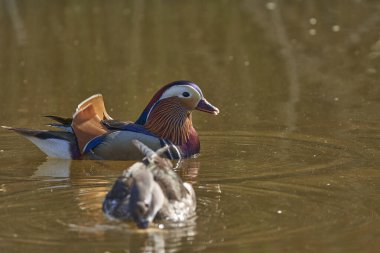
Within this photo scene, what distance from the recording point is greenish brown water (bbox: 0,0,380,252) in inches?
288

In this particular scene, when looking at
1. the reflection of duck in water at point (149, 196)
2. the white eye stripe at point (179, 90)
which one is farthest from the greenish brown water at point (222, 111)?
the white eye stripe at point (179, 90)

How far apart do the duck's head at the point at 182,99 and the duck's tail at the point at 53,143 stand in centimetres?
78

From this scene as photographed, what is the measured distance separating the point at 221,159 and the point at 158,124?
3.21 ft

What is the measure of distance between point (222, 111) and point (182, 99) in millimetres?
1359

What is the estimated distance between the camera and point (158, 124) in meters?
10.7

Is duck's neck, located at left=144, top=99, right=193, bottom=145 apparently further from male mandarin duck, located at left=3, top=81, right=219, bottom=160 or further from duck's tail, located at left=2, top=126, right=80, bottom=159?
duck's tail, located at left=2, top=126, right=80, bottom=159

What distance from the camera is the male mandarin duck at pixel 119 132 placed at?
1023cm

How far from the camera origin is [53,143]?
10328 mm

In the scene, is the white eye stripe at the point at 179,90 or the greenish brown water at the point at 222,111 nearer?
the greenish brown water at the point at 222,111

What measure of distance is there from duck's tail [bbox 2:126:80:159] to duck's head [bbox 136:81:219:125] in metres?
0.78

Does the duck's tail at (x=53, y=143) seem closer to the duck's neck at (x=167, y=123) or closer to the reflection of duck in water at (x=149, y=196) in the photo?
the duck's neck at (x=167, y=123)

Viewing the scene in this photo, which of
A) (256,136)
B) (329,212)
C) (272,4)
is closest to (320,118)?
(256,136)

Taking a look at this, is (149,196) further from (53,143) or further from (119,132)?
(53,143)

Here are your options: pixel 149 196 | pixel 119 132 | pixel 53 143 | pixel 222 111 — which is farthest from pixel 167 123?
pixel 149 196
